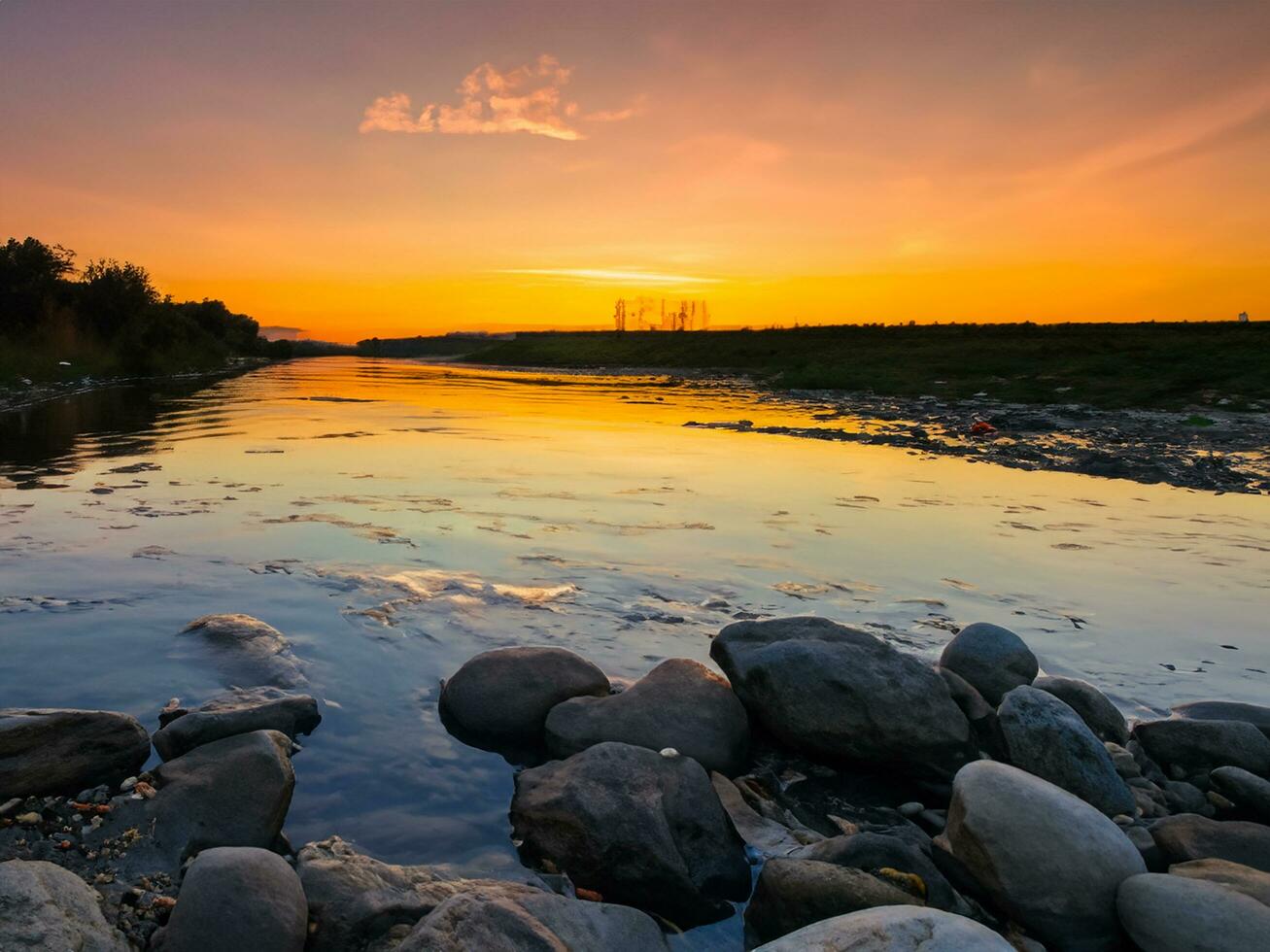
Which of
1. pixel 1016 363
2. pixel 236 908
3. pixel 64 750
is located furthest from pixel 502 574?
pixel 1016 363

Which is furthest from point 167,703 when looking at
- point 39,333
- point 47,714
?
point 39,333

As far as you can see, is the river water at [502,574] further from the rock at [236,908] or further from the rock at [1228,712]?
the rock at [236,908]

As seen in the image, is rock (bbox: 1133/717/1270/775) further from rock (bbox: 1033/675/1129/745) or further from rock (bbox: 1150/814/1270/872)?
rock (bbox: 1150/814/1270/872)

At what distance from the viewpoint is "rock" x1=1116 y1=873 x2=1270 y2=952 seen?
347cm

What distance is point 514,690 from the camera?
5750 millimetres

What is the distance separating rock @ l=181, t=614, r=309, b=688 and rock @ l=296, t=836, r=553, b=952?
90.8 inches

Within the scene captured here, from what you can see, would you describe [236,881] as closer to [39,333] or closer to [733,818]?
[733,818]

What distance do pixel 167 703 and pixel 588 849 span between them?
10.9 feet

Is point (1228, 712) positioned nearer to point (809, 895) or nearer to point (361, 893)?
point (809, 895)

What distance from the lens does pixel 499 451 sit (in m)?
20.2

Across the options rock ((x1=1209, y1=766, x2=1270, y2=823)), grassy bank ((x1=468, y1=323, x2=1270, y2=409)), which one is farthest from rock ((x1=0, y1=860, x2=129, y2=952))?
grassy bank ((x1=468, y1=323, x2=1270, y2=409))

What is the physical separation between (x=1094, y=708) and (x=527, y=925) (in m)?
4.37

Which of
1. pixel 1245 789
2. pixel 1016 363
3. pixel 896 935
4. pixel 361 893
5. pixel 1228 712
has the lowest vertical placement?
pixel 361 893

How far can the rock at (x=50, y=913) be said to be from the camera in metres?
3.07
